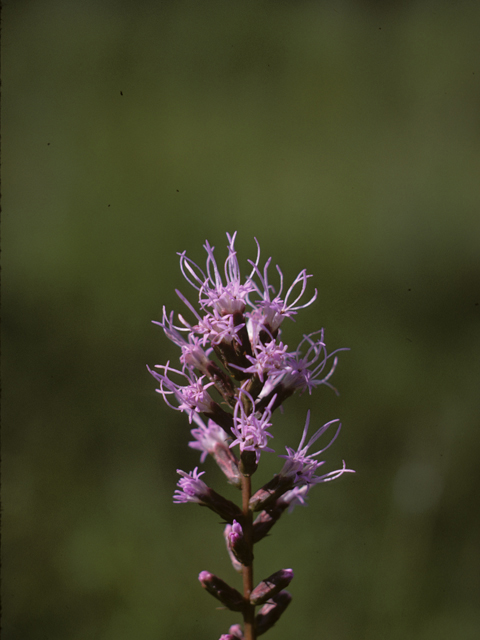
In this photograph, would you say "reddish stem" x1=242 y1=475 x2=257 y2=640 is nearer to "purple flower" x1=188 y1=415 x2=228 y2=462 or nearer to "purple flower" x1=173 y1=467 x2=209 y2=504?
"purple flower" x1=173 y1=467 x2=209 y2=504

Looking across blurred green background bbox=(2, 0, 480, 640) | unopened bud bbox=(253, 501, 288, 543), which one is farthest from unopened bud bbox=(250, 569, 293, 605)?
blurred green background bbox=(2, 0, 480, 640)

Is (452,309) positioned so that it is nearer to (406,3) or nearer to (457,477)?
(457,477)

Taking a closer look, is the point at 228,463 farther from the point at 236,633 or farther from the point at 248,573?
the point at 236,633

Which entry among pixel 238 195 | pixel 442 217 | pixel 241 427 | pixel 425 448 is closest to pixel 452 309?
pixel 442 217

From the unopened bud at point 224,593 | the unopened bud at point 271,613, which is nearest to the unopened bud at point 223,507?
the unopened bud at point 224,593

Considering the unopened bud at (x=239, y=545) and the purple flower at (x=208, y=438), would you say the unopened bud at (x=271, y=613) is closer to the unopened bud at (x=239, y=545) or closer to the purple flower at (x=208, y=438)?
the unopened bud at (x=239, y=545)

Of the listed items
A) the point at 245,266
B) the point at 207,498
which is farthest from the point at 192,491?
the point at 245,266

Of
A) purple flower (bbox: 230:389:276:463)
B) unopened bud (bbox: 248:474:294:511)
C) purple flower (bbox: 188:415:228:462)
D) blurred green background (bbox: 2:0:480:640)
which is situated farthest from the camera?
blurred green background (bbox: 2:0:480:640)
